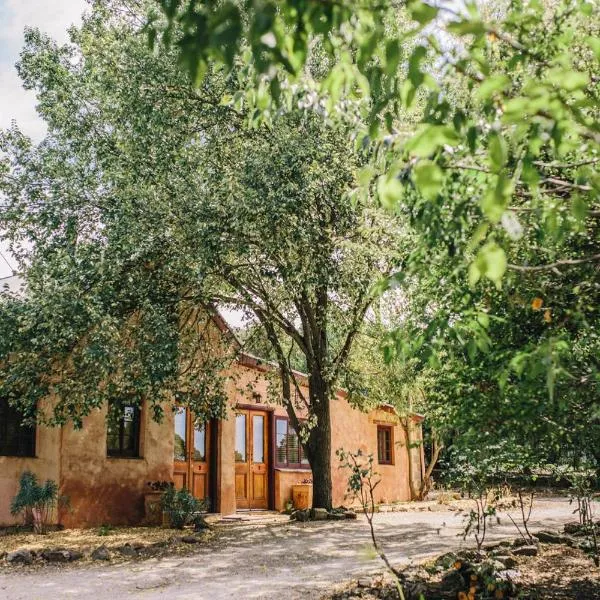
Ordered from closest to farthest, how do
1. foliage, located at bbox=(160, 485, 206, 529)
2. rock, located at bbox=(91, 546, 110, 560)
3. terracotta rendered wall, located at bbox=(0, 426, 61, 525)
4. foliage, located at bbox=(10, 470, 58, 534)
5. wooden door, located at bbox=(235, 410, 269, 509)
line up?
1. rock, located at bbox=(91, 546, 110, 560)
2. foliage, located at bbox=(10, 470, 58, 534)
3. terracotta rendered wall, located at bbox=(0, 426, 61, 525)
4. foliage, located at bbox=(160, 485, 206, 529)
5. wooden door, located at bbox=(235, 410, 269, 509)

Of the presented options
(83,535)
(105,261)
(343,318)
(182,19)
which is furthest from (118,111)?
(182,19)

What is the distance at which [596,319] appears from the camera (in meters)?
4.56

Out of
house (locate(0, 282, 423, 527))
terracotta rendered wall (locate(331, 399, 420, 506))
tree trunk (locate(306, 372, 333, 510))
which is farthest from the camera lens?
terracotta rendered wall (locate(331, 399, 420, 506))

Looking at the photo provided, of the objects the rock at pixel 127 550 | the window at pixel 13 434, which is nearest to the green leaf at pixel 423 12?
the rock at pixel 127 550

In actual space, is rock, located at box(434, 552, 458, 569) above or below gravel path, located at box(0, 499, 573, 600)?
above

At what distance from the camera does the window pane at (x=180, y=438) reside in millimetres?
15977

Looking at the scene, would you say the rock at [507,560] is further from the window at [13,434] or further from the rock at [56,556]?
the window at [13,434]

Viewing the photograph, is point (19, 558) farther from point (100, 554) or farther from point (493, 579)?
point (493, 579)

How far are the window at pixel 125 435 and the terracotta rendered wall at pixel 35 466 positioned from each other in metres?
1.34

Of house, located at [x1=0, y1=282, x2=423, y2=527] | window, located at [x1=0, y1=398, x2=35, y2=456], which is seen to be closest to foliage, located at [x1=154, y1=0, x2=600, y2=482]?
house, located at [x1=0, y1=282, x2=423, y2=527]

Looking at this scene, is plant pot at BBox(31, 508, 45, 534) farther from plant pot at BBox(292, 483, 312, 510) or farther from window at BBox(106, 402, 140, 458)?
plant pot at BBox(292, 483, 312, 510)

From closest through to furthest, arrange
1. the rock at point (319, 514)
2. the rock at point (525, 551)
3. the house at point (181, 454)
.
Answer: the rock at point (525, 551), the house at point (181, 454), the rock at point (319, 514)

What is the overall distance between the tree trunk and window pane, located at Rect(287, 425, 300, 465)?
3811mm

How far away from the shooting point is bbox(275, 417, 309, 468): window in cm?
1916
